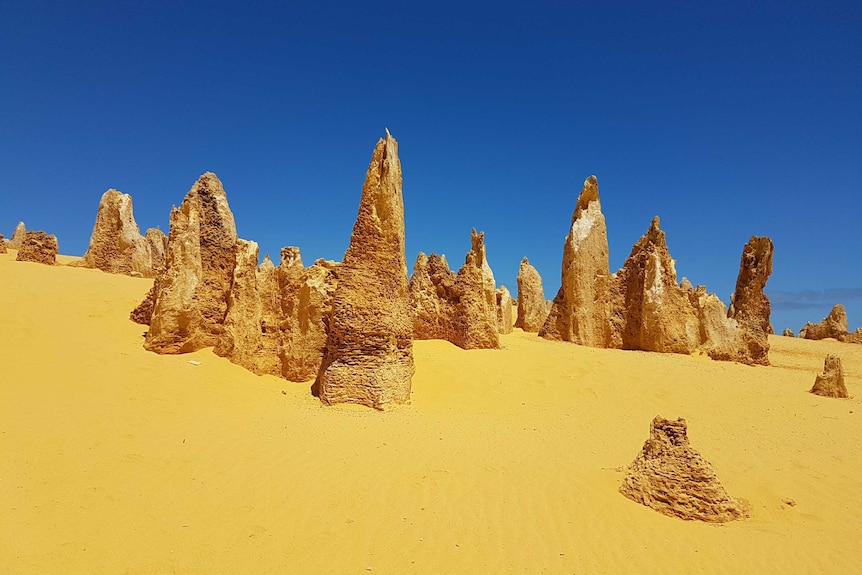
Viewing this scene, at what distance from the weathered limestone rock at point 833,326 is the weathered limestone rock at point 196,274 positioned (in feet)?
106

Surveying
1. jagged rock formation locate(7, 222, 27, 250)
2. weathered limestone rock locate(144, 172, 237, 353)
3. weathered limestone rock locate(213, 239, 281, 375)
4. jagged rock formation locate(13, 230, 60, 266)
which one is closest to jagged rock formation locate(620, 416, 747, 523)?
weathered limestone rock locate(213, 239, 281, 375)

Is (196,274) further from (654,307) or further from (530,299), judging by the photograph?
(530,299)

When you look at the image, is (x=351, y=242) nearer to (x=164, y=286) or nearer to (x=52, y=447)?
(x=164, y=286)

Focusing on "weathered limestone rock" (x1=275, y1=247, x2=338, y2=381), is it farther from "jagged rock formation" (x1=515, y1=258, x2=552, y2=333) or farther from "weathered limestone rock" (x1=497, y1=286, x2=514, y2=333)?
"jagged rock formation" (x1=515, y1=258, x2=552, y2=333)

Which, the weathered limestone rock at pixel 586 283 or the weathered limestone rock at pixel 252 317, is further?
the weathered limestone rock at pixel 586 283

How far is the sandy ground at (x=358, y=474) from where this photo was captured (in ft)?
13.6

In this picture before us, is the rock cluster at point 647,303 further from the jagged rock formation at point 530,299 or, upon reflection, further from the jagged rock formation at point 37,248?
the jagged rock formation at point 37,248

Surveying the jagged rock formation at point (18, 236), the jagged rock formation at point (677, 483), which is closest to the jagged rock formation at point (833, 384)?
the jagged rock formation at point (677, 483)

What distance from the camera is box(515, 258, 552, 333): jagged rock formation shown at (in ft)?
73.7

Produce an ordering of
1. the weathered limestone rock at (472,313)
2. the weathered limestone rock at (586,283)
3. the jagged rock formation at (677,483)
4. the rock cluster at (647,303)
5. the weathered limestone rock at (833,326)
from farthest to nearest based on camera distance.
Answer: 1. the weathered limestone rock at (833,326)
2. the weathered limestone rock at (586,283)
3. the rock cluster at (647,303)
4. the weathered limestone rock at (472,313)
5. the jagged rock formation at (677,483)

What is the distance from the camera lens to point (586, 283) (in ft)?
51.1

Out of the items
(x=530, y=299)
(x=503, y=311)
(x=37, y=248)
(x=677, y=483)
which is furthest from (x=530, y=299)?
(x=37, y=248)

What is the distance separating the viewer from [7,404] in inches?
238

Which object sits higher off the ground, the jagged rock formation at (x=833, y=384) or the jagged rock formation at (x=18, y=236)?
the jagged rock formation at (x=18, y=236)
